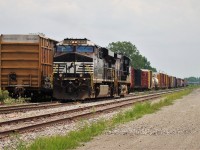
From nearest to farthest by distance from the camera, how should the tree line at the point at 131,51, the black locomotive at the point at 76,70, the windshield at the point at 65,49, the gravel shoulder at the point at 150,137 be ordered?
the gravel shoulder at the point at 150,137 → the black locomotive at the point at 76,70 → the windshield at the point at 65,49 → the tree line at the point at 131,51

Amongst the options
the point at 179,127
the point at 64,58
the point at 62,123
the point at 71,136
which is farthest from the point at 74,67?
the point at 71,136

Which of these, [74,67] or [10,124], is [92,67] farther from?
[10,124]

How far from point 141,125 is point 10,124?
401 cm

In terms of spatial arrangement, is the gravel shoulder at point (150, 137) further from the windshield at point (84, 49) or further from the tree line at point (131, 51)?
the tree line at point (131, 51)

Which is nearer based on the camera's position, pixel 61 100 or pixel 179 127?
pixel 179 127

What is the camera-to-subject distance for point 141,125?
13891mm

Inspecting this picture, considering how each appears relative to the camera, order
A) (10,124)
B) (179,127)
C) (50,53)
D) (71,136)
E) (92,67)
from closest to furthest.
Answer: (71,136) < (179,127) < (10,124) < (92,67) < (50,53)

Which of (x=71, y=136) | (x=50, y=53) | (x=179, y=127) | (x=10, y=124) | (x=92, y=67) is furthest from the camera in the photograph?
(x=50, y=53)

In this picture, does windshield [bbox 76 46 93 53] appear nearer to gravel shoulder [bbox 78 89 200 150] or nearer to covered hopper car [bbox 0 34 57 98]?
covered hopper car [bbox 0 34 57 98]

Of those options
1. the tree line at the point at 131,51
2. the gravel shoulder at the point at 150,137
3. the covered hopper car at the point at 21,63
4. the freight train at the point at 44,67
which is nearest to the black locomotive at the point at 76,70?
the freight train at the point at 44,67

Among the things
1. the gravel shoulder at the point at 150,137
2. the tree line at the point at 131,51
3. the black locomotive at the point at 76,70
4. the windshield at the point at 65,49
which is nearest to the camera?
the gravel shoulder at the point at 150,137

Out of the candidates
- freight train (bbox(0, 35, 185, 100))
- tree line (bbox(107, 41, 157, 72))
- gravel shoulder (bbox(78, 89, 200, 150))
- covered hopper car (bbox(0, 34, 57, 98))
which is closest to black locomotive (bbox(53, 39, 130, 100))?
freight train (bbox(0, 35, 185, 100))

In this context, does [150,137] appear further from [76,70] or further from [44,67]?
[44,67]

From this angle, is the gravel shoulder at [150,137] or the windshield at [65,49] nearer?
the gravel shoulder at [150,137]
